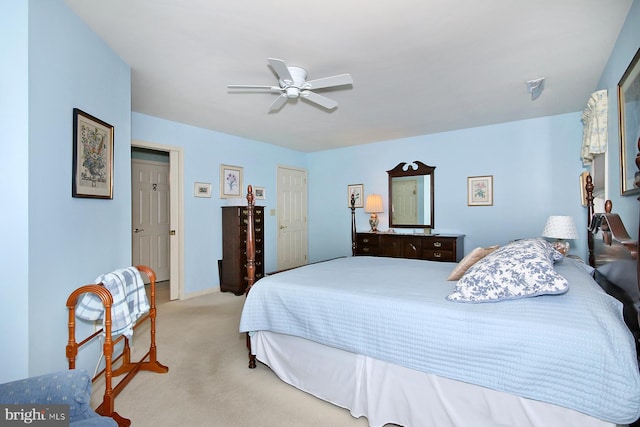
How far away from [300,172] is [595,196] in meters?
4.39

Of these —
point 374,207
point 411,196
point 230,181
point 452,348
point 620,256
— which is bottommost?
point 452,348

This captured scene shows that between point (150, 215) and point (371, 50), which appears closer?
point (371, 50)

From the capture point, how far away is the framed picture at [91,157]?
1.90 metres

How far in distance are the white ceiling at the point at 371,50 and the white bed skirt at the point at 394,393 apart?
6.68ft

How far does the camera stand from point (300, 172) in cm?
611

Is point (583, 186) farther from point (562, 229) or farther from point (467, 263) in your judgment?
point (467, 263)

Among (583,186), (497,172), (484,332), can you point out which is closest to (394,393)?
(484,332)

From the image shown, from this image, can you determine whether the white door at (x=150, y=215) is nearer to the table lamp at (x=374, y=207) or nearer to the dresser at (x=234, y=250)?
the dresser at (x=234, y=250)

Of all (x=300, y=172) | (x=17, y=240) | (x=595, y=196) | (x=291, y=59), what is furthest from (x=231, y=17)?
(x=300, y=172)

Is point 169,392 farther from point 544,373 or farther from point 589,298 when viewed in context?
point 589,298

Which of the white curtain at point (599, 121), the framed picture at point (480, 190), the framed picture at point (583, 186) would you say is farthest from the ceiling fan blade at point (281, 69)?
the framed picture at point (583, 186)

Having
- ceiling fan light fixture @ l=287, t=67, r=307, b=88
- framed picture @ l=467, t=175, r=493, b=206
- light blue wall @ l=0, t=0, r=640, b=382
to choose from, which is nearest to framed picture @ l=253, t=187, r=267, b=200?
light blue wall @ l=0, t=0, r=640, b=382

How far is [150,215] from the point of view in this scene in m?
5.30

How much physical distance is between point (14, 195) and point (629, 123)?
3.34m
